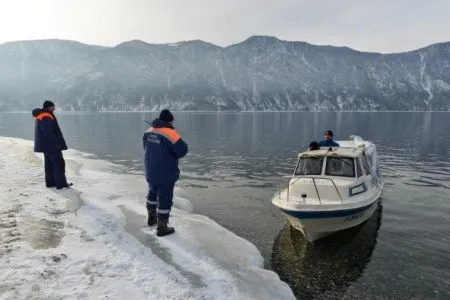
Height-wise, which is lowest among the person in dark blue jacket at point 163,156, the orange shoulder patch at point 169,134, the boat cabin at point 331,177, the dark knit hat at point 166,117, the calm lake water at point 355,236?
the calm lake water at point 355,236

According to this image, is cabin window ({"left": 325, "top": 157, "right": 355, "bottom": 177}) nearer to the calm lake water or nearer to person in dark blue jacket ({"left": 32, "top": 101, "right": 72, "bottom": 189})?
the calm lake water

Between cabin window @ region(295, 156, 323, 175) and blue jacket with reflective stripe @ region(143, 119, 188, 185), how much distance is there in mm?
6737

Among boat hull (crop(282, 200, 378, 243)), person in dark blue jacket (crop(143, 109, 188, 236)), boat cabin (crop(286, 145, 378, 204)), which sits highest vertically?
person in dark blue jacket (crop(143, 109, 188, 236))

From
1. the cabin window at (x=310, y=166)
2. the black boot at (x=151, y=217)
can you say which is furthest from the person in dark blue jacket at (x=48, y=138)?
the cabin window at (x=310, y=166)

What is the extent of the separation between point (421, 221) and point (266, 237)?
7991 millimetres

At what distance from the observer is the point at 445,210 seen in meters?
18.6

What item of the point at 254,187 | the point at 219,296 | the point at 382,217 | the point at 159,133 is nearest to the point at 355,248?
the point at 382,217

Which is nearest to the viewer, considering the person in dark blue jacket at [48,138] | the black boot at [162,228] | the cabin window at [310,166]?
the black boot at [162,228]

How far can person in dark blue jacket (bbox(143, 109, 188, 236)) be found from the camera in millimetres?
10031

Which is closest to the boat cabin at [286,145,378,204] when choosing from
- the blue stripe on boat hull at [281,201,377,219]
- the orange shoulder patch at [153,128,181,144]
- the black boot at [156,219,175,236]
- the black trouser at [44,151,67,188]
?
the blue stripe on boat hull at [281,201,377,219]

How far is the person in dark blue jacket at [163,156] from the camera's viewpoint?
10.0 m

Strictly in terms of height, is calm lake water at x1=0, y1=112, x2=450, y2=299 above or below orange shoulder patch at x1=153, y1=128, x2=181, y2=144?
below

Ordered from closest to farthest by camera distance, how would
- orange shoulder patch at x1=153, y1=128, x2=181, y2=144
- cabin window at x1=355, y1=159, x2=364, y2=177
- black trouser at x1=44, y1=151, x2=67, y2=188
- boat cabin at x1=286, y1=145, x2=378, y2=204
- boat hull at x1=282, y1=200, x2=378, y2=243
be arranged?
orange shoulder patch at x1=153, y1=128, x2=181, y2=144 → boat hull at x1=282, y1=200, x2=378, y2=243 → boat cabin at x1=286, y1=145, x2=378, y2=204 → black trouser at x1=44, y1=151, x2=67, y2=188 → cabin window at x1=355, y1=159, x2=364, y2=177

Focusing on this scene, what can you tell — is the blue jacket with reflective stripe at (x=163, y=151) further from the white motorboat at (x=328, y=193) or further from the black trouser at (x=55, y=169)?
the black trouser at (x=55, y=169)
